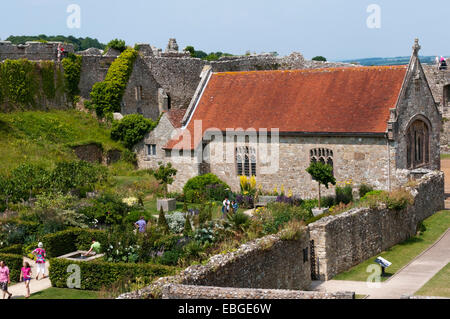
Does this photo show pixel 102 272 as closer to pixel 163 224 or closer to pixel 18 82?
pixel 163 224

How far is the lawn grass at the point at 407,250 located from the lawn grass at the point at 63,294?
753cm

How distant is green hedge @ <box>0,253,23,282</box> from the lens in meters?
23.5

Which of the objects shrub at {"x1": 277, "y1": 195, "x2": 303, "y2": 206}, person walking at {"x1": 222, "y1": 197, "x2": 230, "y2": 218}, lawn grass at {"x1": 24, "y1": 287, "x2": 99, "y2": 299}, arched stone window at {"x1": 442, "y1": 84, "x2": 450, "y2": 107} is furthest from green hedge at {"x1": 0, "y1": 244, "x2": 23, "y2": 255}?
arched stone window at {"x1": 442, "y1": 84, "x2": 450, "y2": 107}

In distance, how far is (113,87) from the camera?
4622cm

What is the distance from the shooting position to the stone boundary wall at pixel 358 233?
2262cm

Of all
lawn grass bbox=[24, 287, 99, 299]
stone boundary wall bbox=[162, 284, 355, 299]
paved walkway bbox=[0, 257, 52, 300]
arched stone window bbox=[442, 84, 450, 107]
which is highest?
arched stone window bbox=[442, 84, 450, 107]

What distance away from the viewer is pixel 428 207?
101 feet

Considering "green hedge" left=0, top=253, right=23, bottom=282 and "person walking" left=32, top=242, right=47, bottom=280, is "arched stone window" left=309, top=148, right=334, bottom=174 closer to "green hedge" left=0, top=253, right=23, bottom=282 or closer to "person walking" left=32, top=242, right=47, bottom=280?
"person walking" left=32, top=242, right=47, bottom=280

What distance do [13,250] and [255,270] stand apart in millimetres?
10594

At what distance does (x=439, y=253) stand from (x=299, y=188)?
11422 mm

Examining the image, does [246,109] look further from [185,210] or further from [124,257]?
[124,257]

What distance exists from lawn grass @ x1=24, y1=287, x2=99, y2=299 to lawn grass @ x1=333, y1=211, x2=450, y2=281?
7530 millimetres

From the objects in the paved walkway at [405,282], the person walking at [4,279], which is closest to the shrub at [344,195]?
the paved walkway at [405,282]

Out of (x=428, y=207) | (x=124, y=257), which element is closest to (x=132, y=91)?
(x=428, y=207)
